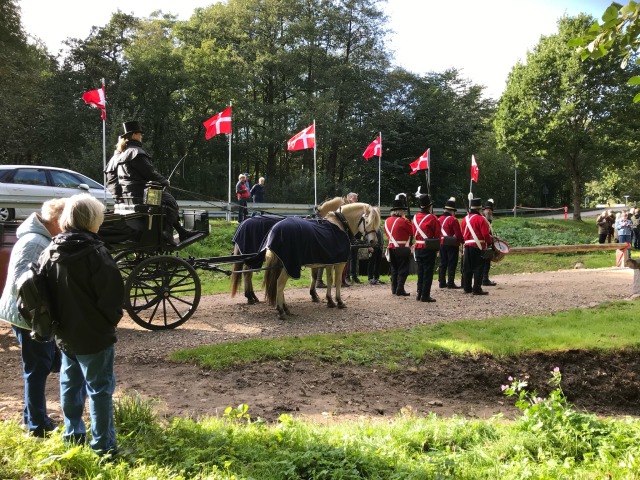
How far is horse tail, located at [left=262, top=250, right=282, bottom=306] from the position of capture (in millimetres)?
9281

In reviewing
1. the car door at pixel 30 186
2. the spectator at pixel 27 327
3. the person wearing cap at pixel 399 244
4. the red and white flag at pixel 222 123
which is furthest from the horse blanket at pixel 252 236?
the red and white flag at pixel 222 123

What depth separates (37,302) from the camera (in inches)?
146

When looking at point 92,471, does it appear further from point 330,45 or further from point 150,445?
point 330,45

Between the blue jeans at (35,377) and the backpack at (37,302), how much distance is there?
2.39 ft

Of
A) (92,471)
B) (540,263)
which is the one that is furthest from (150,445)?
(540,263)

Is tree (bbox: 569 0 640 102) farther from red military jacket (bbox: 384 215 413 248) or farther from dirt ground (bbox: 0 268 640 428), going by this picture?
red military jacket (bbox: 384 215 413 248)

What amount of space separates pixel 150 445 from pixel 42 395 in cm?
101

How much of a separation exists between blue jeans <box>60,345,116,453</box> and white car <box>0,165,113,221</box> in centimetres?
1173

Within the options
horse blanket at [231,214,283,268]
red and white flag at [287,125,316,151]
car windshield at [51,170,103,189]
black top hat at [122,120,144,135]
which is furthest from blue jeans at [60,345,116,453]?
red and white flag at [287,125,316,151]

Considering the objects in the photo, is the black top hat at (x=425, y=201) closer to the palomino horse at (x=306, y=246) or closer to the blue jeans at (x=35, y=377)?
the palomino horse at (x=306, y=246)

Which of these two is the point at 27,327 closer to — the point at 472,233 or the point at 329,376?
the point at 329,376

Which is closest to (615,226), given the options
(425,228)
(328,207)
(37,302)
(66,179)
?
(425,228)

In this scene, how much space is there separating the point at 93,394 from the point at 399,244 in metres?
8.90

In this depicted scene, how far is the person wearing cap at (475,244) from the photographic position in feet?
41.0
